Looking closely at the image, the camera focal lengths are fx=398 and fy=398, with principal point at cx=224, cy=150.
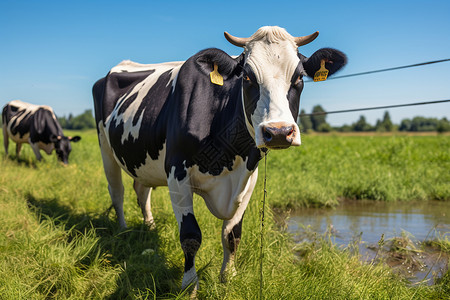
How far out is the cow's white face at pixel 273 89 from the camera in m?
2.50

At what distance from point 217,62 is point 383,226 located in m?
4.43

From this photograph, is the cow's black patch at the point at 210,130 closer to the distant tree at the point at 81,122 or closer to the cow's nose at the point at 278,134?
the cow's nose at the point at 278,134

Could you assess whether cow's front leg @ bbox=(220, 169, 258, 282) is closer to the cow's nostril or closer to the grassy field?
the grassy field

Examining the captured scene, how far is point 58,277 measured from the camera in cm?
354

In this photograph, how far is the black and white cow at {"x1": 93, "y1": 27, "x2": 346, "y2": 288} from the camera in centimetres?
275

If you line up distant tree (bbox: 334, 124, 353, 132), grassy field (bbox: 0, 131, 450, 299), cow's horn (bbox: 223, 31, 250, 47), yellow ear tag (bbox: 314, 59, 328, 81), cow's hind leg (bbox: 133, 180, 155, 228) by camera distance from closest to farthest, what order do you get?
1. cow's horn (bbox: 223, 31, 250, 47)
2. yellow ear tag (bbox: 314, 59, 328, 81)
3. grassy field (bbox: 0, 131, 450, 299)
4. cow's hind leg (bbox: 133, 180, 155, 228)
5. distant tree (bbox: 334, 124, 353, 132)

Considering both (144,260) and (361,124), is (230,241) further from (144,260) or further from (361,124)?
(361,124)

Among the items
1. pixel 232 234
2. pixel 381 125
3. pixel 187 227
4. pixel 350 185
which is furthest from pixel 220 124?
pixel 381 125

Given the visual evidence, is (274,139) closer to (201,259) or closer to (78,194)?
(201,259)

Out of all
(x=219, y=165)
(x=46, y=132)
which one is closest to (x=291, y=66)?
(x=219, y=165)

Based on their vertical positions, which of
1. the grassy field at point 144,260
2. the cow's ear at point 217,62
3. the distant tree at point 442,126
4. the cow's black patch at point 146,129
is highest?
the cow's ear at point 217,62

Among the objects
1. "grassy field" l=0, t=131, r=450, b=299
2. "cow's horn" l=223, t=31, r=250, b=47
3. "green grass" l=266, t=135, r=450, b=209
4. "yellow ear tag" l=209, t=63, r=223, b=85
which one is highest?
"cow's horn" l=223, t=31, r=250, b=47

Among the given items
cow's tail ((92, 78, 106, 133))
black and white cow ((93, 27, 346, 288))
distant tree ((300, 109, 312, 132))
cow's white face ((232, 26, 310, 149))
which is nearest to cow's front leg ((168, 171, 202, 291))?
black and white cow ((93, 27, 346, 288))

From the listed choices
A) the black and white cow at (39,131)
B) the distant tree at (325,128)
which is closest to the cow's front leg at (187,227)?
the black and white cow at (39,131)
